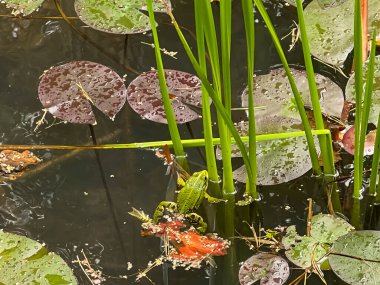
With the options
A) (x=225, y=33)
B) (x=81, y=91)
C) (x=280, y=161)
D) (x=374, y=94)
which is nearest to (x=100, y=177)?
(x=81, y=91)

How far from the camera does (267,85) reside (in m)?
1.52

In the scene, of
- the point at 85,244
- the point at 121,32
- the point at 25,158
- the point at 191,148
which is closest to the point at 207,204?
the point at 191,148

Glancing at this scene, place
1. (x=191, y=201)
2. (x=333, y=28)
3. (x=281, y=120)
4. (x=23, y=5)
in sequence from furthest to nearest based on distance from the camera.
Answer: (x=23, y=5) < (x=333, y=28) < (x=281, y=120) < (x=191, y=201)

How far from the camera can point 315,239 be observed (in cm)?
127

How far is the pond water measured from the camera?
4.28 ft

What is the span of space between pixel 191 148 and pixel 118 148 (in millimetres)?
147

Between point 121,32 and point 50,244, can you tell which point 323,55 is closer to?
point 121,32

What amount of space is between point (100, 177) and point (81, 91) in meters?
0.20

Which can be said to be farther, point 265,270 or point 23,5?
point 23,5

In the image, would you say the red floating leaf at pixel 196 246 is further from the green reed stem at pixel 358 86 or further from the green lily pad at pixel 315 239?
the green reed stem at pixel 358 86

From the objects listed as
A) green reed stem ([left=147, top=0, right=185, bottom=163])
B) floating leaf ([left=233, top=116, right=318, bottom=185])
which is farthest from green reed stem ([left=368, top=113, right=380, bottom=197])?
green reed stem ([left=147, top=0, right=185, bottom=163])

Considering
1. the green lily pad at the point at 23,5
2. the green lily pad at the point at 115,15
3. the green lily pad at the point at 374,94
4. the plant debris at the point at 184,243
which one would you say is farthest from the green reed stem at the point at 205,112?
the green lily pad at the point at 23,5

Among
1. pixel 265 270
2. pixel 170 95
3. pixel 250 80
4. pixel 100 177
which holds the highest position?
pixel 250 80

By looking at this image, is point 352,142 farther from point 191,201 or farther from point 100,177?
point 100,177
